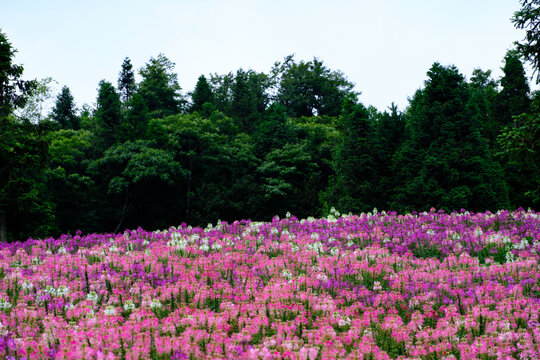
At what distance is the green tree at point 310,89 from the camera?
203 feet

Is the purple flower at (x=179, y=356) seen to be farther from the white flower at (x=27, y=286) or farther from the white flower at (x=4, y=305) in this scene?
the white flower at (x=27, y=286)

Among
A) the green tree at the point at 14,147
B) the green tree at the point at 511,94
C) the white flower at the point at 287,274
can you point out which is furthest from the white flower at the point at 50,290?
the green tree at the point at 511,94

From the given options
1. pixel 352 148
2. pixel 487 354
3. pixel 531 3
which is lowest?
pixel 487 354

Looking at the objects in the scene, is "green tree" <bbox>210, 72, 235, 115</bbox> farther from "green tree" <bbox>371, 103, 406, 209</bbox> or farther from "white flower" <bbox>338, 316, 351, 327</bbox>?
"white flower" <bbox>338, 316, 351, 327</bbox>

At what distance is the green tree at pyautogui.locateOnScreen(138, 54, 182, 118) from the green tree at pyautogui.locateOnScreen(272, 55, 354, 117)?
14688 millimetres

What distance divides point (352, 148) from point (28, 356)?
85.5 ft

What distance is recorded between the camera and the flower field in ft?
13.8

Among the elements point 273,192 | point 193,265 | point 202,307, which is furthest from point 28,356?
point 273,192

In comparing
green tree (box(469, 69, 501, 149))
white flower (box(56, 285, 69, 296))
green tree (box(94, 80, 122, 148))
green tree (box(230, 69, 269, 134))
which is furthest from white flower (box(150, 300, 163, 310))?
green tree (box(230, 69, 269, 134))

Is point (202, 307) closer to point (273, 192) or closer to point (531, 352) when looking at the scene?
point (531, 352)

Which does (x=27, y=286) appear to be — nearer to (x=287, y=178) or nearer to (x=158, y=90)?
(x=287, y=178)

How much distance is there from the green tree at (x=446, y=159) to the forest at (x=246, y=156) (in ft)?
0.23

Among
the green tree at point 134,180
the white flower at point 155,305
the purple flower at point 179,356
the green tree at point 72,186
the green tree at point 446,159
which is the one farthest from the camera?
the green tree at point 134,180

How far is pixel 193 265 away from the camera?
7.72m
